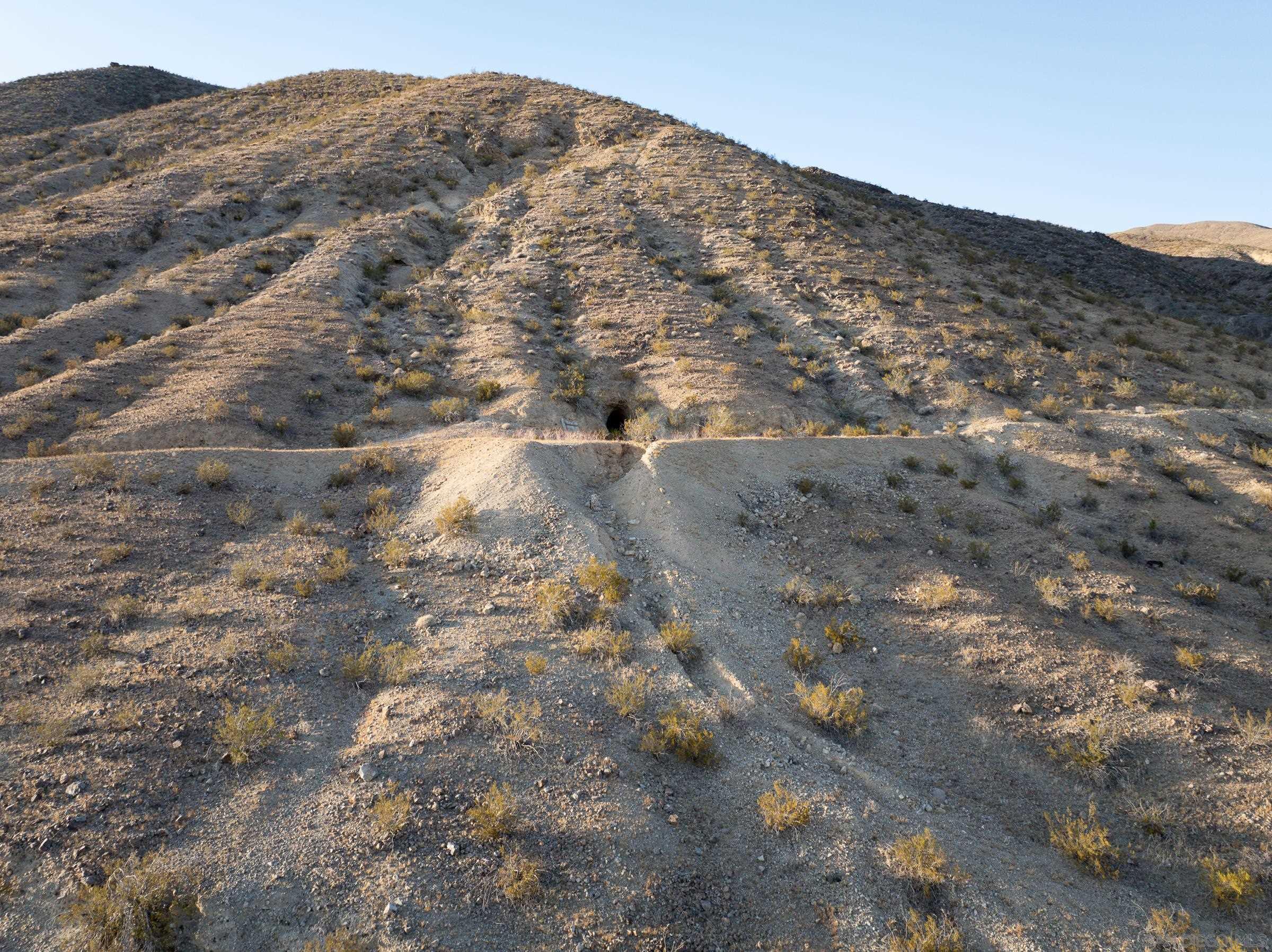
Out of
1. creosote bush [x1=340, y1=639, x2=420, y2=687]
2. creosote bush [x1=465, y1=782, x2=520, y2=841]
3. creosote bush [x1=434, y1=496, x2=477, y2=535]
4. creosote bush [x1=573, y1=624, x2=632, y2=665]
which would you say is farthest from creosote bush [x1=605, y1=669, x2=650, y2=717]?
creosote bush [x1=434, y1=496, x2=477, y2=535]

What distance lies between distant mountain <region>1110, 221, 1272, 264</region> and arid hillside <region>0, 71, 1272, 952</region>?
3220 centimetres

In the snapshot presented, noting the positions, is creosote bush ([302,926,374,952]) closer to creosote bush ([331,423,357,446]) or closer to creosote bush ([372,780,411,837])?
creosote bush ([372,780,411,837])

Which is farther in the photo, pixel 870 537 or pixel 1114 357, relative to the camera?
pixel 1114 357

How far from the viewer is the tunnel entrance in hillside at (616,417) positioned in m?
18.4

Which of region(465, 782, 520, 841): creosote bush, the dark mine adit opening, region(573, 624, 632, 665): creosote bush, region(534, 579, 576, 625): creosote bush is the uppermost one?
the dark mine adit opening

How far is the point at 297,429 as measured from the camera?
53.5 ft

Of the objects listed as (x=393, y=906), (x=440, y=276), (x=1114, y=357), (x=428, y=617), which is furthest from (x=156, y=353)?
(x=1114, y=357)

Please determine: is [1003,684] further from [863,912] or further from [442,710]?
[442,710]

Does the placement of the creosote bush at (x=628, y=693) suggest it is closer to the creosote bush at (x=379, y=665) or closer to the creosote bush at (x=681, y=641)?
the creosote bush at (x=681, y=641)

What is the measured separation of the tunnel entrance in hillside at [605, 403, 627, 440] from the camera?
60.2 ft

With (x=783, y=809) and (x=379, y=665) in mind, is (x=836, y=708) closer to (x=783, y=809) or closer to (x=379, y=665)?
(x=783, y=809)

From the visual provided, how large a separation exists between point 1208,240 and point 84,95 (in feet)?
280

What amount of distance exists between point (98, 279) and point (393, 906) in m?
25.0

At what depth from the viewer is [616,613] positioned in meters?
10.0
